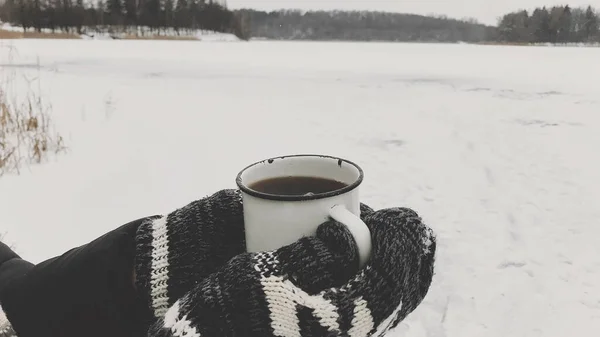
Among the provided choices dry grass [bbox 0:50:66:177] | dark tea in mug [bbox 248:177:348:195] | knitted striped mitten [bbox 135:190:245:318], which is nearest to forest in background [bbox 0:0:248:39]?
dry grass [bbox 0:50:66:177]

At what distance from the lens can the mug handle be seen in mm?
683

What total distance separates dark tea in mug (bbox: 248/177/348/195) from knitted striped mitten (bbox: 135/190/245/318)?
14cm

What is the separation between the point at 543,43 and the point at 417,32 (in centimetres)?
720

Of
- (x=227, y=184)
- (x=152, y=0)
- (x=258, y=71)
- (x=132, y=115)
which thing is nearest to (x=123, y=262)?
(x=227, y=184)

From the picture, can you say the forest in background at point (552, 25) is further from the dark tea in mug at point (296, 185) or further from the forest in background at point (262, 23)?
the dark tea in mug at point (296, 185)

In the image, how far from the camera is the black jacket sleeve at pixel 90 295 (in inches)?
37.4

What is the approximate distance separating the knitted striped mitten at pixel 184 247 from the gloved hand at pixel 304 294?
151mm

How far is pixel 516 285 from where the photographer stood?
222cm

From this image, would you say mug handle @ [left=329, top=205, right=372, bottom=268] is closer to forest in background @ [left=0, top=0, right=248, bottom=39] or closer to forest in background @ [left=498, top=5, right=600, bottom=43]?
forest in background @ [left=498, top=5, right=600, bottom=43]

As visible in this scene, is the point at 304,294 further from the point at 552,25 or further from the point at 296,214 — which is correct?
the point at 552,25

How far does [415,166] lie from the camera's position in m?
4.02

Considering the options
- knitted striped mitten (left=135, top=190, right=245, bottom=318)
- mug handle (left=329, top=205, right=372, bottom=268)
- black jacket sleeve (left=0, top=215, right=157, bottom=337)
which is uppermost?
mug handle (left=329, top=205, right=372, bottom=268)

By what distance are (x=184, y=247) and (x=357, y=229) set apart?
1.15 feet

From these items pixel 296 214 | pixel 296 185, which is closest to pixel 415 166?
pixel 296 185
